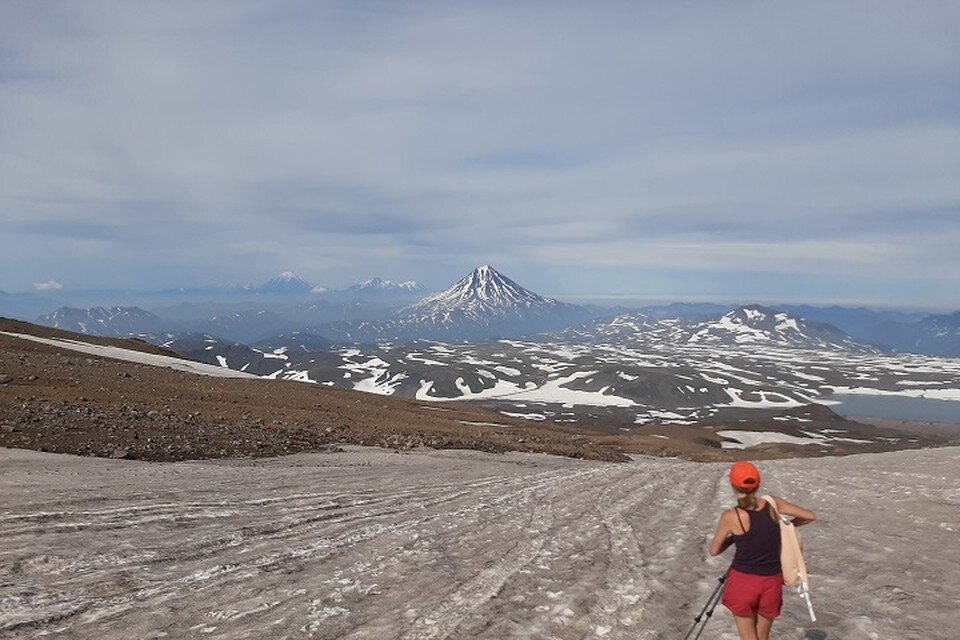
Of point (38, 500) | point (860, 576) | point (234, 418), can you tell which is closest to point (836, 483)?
point (860, 576)

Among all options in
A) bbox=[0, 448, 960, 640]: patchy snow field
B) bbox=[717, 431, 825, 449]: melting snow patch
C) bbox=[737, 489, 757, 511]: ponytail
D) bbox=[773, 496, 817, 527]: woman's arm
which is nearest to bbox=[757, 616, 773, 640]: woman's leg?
bbox=[773, 496, 817, 527]: woman's arm

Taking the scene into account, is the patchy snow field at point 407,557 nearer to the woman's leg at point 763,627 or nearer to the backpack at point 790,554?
the woman's leg at point 763,627

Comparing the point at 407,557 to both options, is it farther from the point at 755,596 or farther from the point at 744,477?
the point at 744,477

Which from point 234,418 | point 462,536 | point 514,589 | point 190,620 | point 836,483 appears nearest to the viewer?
point 190,620

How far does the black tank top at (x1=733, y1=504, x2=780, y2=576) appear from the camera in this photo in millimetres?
6941

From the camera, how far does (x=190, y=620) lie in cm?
872

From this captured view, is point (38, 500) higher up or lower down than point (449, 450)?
higher up

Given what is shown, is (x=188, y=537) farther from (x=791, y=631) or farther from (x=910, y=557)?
(x=910, y=557)

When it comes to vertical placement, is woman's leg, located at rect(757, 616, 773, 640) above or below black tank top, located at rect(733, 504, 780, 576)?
below

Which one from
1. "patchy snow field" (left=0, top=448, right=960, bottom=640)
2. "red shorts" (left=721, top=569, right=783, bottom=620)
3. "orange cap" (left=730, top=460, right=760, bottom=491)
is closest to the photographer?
"orange cap" (left=730, top=460, right=760, bottom=491)

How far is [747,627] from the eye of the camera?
277 inches

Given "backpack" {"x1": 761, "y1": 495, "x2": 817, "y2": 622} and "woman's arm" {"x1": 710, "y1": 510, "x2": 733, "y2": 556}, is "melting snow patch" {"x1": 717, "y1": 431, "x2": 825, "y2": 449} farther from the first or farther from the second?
"woman's arm" {"x1": 710, "y1": 510, "x2": 733, "y2": 556}

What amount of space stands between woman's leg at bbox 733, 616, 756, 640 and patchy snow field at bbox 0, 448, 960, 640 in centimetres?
195

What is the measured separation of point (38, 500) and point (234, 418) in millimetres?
19121
